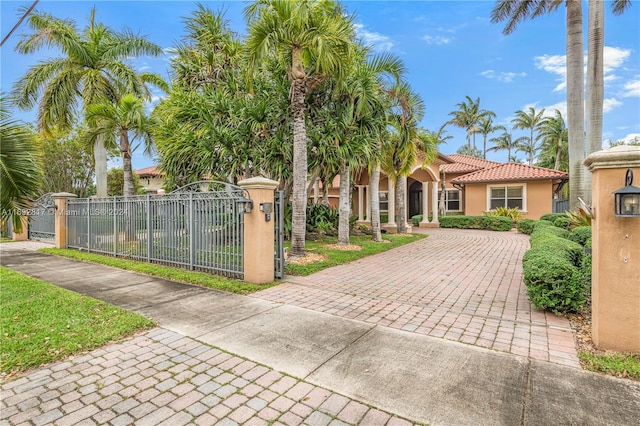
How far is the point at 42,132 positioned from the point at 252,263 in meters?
12.1

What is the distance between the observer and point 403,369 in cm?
338

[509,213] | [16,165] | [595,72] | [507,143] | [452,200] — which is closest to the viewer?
[16,165]

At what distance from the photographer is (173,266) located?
8.53 metres

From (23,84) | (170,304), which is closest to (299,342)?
(170,304)

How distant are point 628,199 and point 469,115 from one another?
45.7 meters

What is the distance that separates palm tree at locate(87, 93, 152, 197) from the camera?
11016 millimetres

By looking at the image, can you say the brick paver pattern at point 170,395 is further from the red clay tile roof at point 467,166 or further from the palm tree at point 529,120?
the palm tree at point 529,120

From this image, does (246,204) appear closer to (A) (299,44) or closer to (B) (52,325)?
(B) (52,325)

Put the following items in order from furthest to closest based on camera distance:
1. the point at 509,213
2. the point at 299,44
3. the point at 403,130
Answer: the point at 509,213
the point at 403,130
the point at 299,44

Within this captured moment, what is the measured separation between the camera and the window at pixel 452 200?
83.2ft

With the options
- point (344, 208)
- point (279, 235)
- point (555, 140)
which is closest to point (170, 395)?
point (279, 235)

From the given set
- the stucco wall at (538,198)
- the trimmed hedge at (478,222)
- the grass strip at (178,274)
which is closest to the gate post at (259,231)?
the grass strip at (178,274)

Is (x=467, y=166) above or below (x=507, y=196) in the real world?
above

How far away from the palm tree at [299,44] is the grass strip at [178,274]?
2771mm
